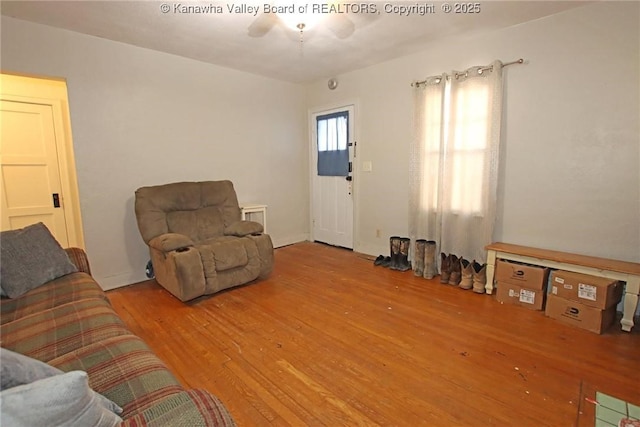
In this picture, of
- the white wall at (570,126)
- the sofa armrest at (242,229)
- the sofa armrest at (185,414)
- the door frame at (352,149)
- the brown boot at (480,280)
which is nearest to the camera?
the sofa armrest at (185,414)

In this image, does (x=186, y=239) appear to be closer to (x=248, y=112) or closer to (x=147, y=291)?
(x=147, y=291)

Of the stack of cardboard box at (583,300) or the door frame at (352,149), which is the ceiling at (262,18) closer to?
the door frame at (352,149)

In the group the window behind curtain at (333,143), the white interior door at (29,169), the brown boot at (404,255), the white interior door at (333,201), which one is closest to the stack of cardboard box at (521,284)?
the brown boot at (404,255)

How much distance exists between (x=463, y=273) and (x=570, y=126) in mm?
1535

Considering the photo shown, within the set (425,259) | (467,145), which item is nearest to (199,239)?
(425,259)

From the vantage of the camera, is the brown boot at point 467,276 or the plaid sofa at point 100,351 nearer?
the plaid sofa at point 100,351

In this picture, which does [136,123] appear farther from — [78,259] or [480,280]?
[480,280]

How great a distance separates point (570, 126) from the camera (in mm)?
2607

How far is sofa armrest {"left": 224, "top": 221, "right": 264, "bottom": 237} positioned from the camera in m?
3.25

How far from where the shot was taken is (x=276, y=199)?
4.64 m

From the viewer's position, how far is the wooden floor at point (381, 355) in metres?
1.56

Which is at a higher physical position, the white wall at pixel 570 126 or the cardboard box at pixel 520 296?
the white wall at pixel 570 126

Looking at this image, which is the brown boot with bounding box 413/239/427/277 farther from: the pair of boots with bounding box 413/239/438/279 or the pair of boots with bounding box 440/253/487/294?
the pair of boots with bounding box 440/253/487/294

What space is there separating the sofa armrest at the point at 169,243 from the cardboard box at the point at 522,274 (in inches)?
109
